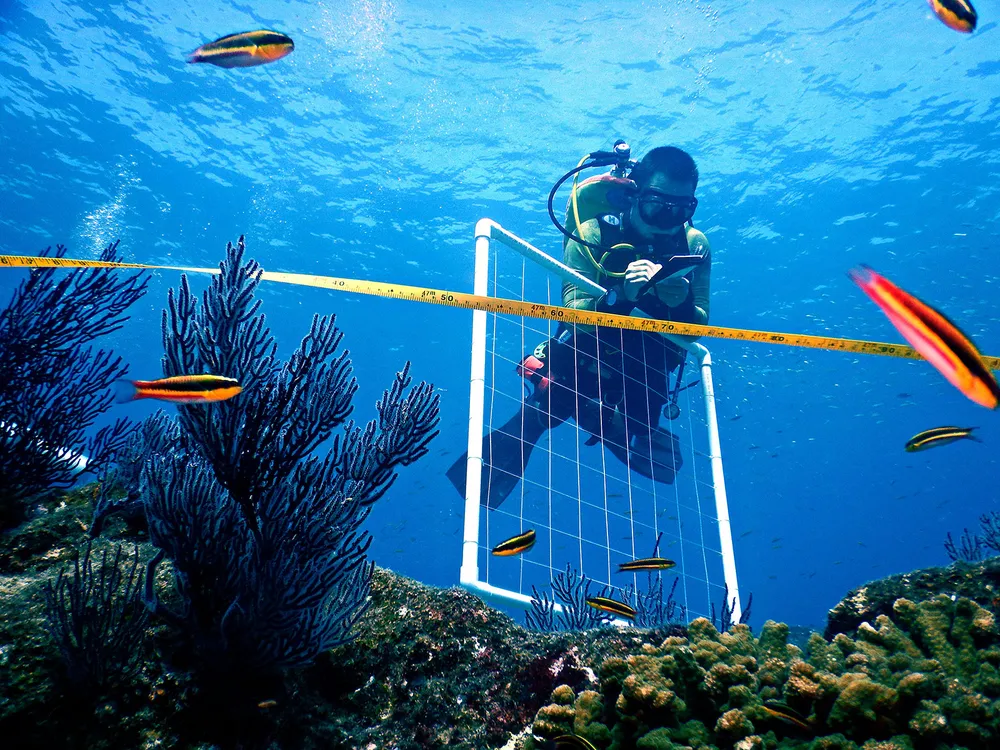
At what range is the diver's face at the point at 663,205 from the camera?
6961mm

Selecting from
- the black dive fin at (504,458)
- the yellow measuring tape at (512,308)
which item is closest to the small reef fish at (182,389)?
the yellow measuring tape at (512,308)

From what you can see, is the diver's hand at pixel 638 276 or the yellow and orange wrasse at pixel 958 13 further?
the diver's hand at pixel 638 276

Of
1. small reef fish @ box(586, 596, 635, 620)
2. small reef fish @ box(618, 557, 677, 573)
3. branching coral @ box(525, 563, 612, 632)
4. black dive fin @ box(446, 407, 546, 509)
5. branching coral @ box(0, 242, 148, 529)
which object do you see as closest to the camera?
small reef fish @ box(586, 596, 635, 620)

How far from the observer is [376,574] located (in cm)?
284

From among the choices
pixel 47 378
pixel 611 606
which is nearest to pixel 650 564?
pixel 611 606

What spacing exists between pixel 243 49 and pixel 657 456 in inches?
273

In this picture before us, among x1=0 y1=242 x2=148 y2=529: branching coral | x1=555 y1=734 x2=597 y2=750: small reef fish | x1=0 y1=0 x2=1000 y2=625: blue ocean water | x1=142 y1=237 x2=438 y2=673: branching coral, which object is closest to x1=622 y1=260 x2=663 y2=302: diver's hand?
x1=142 y1=237 x2=438 y2=673: branching coral

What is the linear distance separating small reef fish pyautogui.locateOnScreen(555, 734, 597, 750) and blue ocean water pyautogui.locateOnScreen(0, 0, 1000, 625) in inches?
794

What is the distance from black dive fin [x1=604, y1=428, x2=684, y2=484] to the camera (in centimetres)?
739

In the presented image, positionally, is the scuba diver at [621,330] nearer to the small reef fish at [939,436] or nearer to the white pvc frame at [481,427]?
the white pvc frame at [481,427]

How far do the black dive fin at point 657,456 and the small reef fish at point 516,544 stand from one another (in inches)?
167

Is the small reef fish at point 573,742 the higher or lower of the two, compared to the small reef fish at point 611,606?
lower

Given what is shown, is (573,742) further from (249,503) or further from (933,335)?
(933,335)

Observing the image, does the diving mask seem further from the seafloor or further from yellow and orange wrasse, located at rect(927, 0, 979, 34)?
the seafloor
